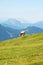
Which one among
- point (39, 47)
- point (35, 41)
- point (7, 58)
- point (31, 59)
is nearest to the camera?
point (31, 59)

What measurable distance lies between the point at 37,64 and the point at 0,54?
11.9 m

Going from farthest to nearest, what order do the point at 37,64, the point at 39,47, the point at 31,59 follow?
the point at 39,47, the point at 31,59, the point at 37,64

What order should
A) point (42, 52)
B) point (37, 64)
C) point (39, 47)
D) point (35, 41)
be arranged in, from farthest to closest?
point (35, 41)
point (39, 47)
point (42, 52)
point (37, 64)

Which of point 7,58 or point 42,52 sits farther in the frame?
point 42,52

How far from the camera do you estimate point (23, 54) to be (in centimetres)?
3903

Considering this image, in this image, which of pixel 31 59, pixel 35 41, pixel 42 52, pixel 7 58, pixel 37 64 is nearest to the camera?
pixel 37 64

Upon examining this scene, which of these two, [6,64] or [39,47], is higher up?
[6,64]

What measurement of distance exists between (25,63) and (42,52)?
8625mm

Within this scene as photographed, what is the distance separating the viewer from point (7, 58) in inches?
1451

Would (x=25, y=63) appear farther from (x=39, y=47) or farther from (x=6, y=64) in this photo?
(x=39, y=47)

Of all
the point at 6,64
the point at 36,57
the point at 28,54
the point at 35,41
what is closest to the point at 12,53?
the point at 28,54

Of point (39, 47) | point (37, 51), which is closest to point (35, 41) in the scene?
point (39, 47)

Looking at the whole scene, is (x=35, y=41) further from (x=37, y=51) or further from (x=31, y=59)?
(x=31, y=59)

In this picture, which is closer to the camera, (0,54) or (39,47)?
(0,54)
